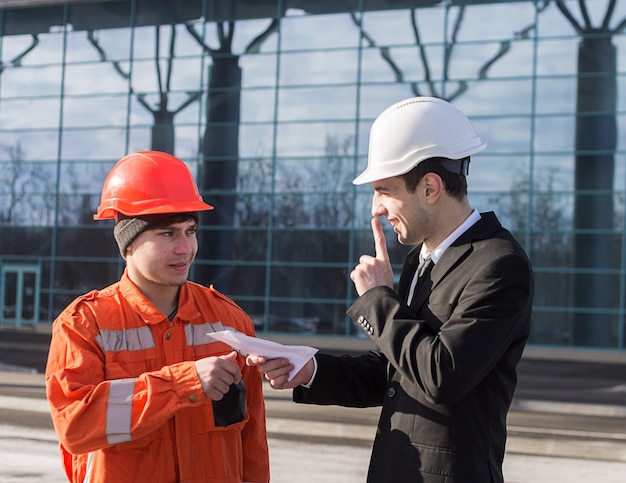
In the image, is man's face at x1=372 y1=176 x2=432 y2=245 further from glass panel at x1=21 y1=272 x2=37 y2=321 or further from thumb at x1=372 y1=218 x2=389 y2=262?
glass panel at x1=21 y1=272 x2=37 y2=321

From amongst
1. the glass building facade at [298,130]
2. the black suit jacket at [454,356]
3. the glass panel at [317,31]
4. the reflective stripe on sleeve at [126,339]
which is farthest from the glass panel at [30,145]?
the black suit jacket at [454,356]

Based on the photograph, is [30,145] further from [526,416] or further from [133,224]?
[133,224]

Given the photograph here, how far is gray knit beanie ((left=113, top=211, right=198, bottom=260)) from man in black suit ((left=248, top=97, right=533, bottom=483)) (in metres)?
0.58

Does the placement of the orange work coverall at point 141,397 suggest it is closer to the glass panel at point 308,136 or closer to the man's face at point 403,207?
the man's face at point 403,207

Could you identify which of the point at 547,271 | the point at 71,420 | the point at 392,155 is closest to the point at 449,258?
the point at 392,155

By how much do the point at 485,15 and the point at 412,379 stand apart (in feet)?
91.4

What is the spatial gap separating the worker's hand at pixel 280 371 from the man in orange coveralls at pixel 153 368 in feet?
0.28

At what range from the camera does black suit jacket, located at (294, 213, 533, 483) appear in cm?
276

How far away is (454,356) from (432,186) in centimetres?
59

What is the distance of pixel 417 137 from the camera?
3016 mm

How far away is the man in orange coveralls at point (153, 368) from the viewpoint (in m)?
3.03

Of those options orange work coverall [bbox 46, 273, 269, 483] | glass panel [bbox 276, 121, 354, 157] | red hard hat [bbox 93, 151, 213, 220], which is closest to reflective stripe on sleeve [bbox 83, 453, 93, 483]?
orange work coverall [bbox 46, 273, 269, 483]

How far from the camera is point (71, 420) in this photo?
302 cm

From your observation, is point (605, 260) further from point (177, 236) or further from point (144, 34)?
point (177, 236)
